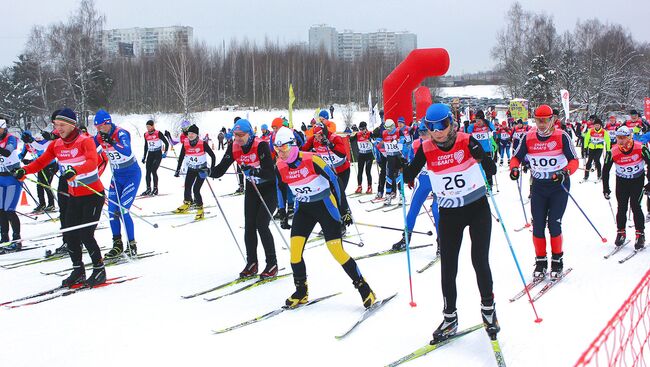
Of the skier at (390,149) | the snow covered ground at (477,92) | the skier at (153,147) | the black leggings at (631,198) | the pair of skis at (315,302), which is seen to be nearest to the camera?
the pair of skis at (315,302)

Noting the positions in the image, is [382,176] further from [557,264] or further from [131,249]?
[557,264]

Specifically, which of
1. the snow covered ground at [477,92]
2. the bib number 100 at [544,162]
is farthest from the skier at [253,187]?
the snow covered ground at [477,92]

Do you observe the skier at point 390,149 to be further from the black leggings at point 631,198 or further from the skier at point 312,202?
the skier at point 312,202

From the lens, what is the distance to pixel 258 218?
17.9 ft

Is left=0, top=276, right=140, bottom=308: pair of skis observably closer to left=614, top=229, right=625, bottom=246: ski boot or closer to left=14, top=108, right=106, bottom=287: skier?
left=14, top=108, right=106, bottom=287: skier

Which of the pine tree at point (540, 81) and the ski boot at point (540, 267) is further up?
the pine tree at point (540, 81)

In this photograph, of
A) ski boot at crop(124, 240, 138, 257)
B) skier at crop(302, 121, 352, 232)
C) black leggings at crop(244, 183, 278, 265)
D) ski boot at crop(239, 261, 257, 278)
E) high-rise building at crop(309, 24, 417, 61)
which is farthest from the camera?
high-rise building at crop(309, 24, 417, 61)

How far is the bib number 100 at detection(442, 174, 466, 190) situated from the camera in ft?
11.6

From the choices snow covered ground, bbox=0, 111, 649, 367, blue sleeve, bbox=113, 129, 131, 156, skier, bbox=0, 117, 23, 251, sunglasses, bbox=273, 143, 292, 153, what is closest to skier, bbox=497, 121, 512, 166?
snow covered ground, bbox=0, 111, 649, 367

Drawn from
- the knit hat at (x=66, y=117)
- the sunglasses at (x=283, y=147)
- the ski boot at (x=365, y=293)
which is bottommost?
the ski boot at (x=365, y=293)

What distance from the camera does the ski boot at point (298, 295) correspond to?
4.62 m

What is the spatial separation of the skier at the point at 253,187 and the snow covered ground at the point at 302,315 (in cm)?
36

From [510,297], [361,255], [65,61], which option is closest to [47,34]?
[65,61]

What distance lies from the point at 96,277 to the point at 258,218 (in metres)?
1.90
